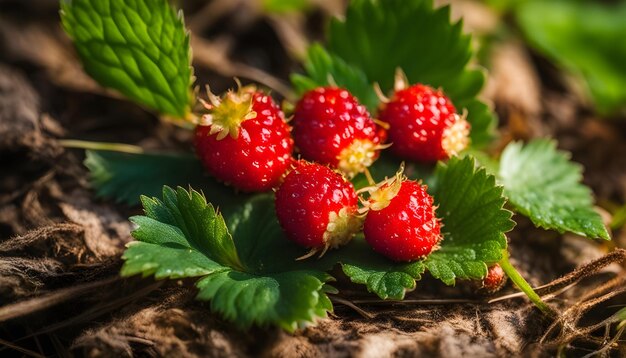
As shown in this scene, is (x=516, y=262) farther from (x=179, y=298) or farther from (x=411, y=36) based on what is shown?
(x=179, y=298)

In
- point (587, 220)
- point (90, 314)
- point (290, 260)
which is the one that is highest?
point (587, 220)

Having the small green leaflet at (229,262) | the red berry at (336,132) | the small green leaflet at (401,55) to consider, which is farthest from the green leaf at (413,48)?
the small green leaflet at (229,262)

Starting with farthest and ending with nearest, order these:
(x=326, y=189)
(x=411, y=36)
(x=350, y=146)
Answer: (x=411, y=36)
(x=350, y=146)
(x=326, y=189)

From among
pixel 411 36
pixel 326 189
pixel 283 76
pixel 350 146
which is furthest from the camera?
pixel 283 76

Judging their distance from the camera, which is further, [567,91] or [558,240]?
[567,91]

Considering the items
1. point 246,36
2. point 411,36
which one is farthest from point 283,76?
point 411,36

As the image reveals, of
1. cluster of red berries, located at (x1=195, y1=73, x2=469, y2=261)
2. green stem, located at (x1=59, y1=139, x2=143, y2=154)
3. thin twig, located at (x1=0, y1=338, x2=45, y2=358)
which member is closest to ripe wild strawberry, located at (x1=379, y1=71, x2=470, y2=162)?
cluster of red berries, located at (x1=195, y1=73, x2=469, y2=261)

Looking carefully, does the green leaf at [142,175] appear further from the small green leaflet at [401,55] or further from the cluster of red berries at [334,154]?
the small green leaflet at [401,55]

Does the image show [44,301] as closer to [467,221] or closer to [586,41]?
[467,221]
